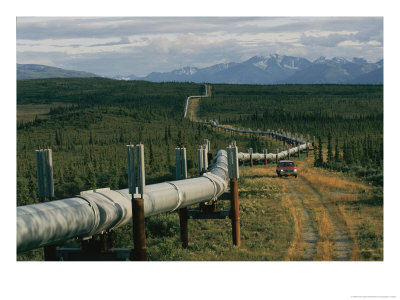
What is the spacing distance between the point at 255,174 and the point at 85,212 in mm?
35248

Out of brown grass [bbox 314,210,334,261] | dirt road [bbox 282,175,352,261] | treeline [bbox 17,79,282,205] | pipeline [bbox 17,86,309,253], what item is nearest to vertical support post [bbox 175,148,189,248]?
pipeline [bbox 17,86,309,253]

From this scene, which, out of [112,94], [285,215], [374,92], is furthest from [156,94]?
[285,215]

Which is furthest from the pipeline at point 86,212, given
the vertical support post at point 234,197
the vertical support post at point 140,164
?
the vertical support post at point 234,197

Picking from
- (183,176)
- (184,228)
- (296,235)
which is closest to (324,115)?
(296,235)

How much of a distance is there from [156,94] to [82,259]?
17795 centimetres

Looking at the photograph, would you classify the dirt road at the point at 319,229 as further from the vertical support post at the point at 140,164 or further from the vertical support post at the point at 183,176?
the vertical support post at the point at 140,164

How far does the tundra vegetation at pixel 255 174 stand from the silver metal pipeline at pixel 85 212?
2.83 m

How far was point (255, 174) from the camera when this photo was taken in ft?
163

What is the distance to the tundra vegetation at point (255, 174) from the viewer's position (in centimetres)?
2264

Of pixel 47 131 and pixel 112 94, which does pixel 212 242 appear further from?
pixel 112 94

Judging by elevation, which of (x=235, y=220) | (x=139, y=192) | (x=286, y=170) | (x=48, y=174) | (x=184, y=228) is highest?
(x=48, y=174)

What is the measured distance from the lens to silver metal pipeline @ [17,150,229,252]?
13828mm

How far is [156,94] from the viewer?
193 meters

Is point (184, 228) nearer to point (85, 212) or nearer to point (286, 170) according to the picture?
point (85, 212)
